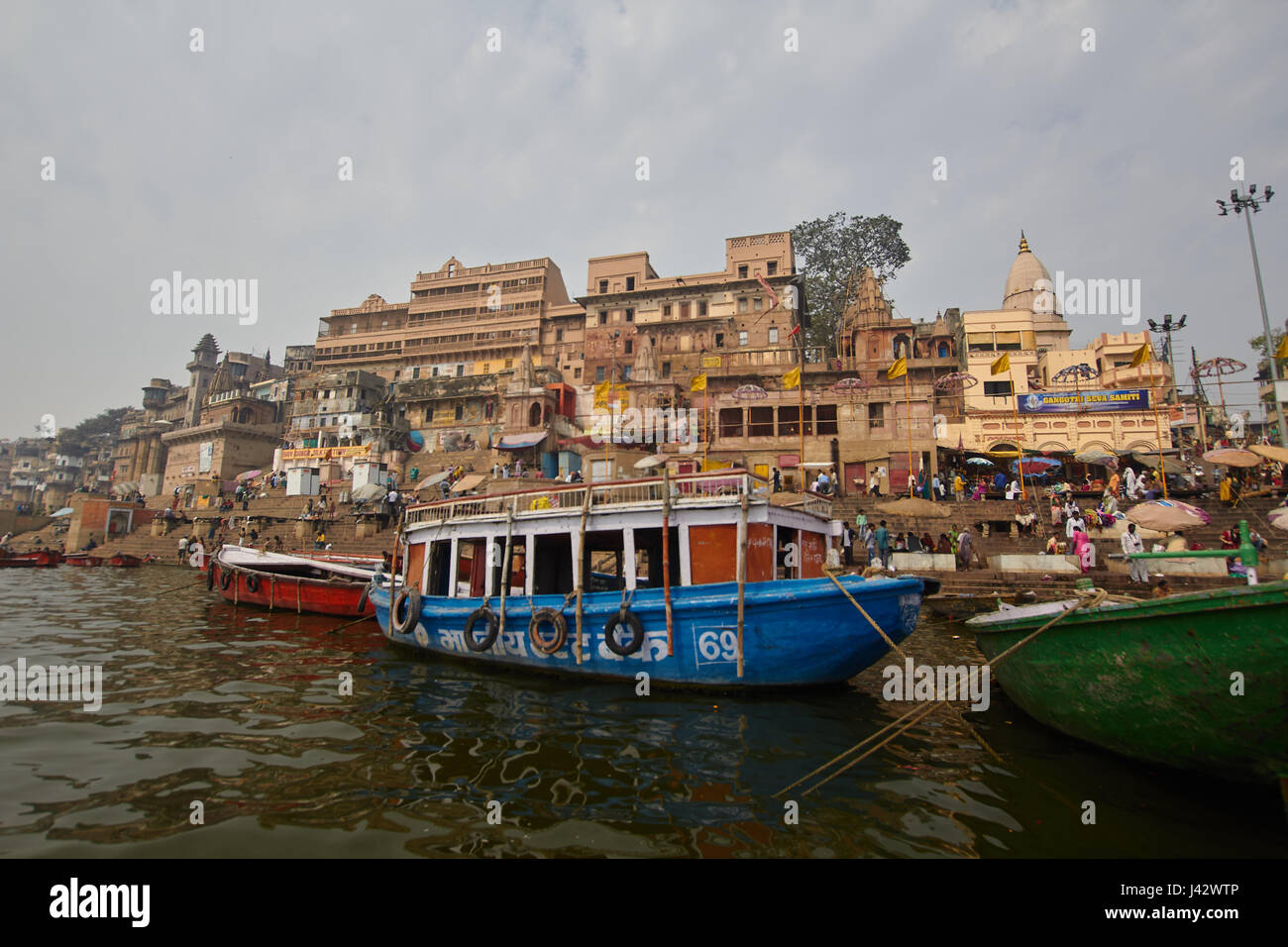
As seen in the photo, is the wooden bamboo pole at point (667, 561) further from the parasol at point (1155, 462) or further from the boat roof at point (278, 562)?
the parasol at point (1155, 462)

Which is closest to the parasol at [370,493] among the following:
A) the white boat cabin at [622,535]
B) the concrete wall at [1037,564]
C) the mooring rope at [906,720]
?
the white boat cabin at [622,535]

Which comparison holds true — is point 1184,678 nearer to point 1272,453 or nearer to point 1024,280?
point 1272,453

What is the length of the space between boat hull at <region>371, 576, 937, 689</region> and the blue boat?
18mm

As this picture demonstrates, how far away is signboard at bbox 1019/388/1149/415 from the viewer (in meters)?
32.6

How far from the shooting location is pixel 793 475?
1287 inches

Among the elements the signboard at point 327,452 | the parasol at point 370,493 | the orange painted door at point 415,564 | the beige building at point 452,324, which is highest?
the beige building at point 452,324

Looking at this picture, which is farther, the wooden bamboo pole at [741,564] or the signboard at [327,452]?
the signboard at [327,452]

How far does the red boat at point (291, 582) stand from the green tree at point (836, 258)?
131 feet

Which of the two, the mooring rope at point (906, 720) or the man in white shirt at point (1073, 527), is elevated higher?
the man in white shirt at point (1073, 527)

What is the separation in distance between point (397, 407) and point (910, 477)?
4055cm

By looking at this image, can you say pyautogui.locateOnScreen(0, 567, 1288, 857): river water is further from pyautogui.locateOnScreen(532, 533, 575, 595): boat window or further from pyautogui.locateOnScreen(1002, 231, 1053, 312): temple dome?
pyautogui.locateOnScreen(1002, 231, 1053, 312): temple dome

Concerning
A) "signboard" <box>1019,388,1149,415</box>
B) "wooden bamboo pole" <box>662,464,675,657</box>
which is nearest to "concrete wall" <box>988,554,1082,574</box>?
"wooden bamboo pole" <box>662,464,675,657</box>

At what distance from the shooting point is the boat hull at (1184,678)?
4.48 meters
